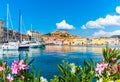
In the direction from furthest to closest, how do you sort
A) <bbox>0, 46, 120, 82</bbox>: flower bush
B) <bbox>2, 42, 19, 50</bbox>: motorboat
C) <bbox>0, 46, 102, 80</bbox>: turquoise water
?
1. <bbox>2, 42, 19, 50</bbox>: motorboat
2. <bbox>0, 46, 102, 80</bbox>: turquoise water
3. <bbox>0, 46, 120, 82</bbox>: flower bush

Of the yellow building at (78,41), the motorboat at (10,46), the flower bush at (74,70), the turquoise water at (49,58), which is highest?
the yellow building at (78,41)

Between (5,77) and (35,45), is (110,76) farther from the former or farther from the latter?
(35,45)

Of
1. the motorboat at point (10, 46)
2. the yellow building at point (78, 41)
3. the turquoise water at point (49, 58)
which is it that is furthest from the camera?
the yellow building at point (78, 41)

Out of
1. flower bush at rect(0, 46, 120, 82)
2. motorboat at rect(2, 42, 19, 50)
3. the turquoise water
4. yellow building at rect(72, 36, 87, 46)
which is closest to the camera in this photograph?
flower bush at rect(0, 46, 120, 82)

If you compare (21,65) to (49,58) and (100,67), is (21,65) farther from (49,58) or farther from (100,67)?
(49,58)

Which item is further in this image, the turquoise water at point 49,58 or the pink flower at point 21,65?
the turquoise water at point 49,58

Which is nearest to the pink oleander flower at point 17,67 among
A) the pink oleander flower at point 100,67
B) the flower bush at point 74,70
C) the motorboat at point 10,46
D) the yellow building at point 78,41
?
the flower bush at point 74,70

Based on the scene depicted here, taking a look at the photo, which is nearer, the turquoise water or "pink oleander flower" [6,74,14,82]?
"pink oleander flower" [6,74,14,82]

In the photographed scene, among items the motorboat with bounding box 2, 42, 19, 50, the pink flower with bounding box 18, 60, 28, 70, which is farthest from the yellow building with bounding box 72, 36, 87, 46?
the pink flower with bounding box 18, 60, 28, 70

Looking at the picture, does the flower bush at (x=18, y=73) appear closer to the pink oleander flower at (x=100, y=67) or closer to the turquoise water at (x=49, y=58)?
the pink oleander flower at (x=100, y=67)

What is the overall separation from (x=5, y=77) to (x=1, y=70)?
96 millimetres

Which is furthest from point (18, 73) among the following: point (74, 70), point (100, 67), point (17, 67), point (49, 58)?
point (49, 58)

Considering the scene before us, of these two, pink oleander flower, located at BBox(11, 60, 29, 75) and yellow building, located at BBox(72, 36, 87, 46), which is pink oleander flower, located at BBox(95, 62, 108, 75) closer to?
pink oleander flower, located at BBox(11, 60, 29, 75)

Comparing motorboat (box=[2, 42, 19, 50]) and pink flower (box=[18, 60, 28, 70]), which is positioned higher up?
motorboat (box=[2, 42, 19, 50])
